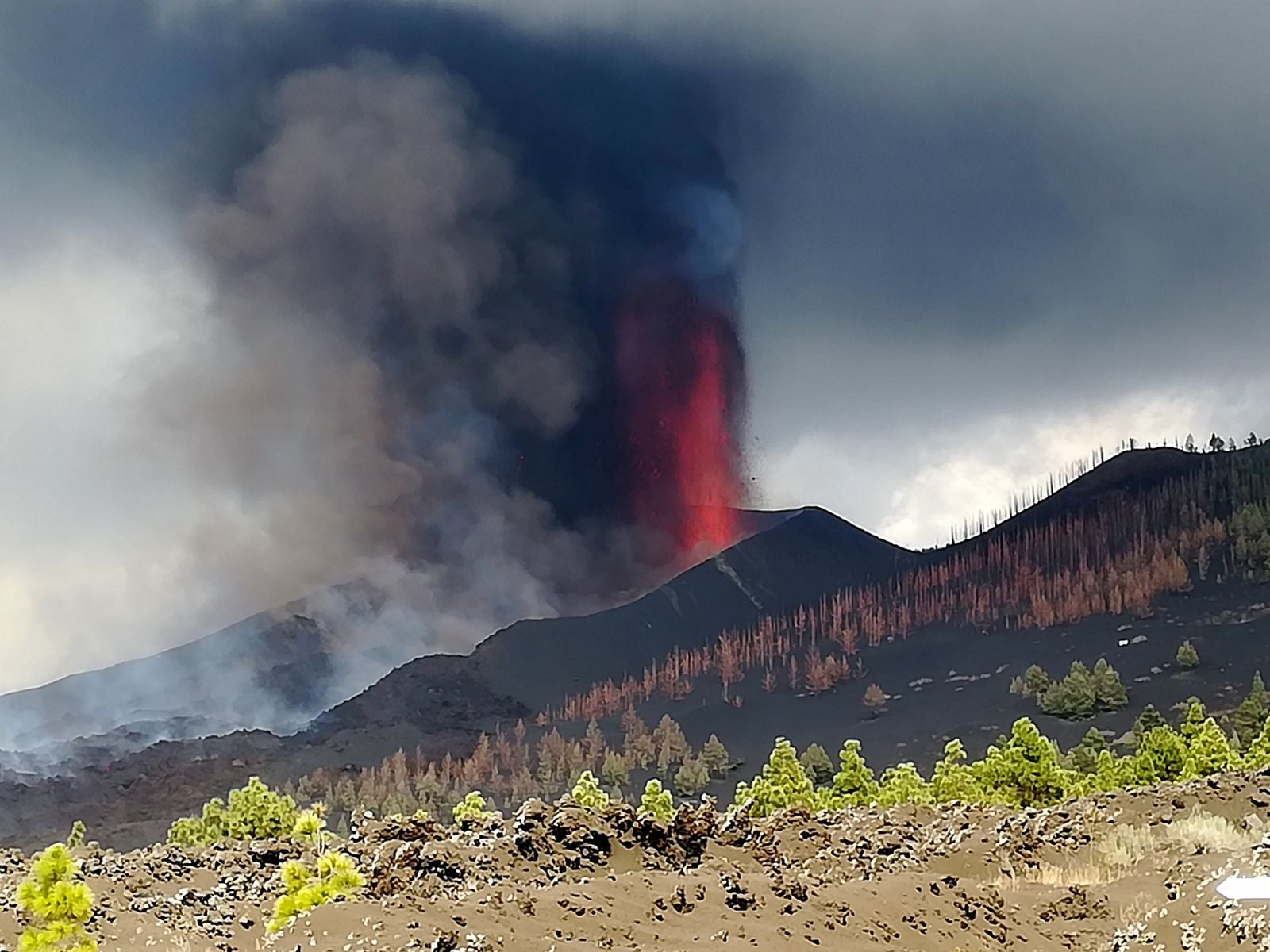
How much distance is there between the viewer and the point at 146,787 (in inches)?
4505

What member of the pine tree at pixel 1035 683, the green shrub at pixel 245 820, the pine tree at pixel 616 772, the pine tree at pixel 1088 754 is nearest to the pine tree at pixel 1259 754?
the pine tree at pixel 1088 754

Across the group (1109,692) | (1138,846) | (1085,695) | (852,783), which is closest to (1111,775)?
(852,783)

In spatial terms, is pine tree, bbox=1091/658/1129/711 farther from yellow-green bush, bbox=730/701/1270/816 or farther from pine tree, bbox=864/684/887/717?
yellow-green bush, bbox=730/701/1270/816

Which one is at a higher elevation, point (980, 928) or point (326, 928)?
point (326, 928)

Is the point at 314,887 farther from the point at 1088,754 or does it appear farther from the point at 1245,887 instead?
the point at 1088,754

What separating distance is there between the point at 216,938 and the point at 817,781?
7716cm

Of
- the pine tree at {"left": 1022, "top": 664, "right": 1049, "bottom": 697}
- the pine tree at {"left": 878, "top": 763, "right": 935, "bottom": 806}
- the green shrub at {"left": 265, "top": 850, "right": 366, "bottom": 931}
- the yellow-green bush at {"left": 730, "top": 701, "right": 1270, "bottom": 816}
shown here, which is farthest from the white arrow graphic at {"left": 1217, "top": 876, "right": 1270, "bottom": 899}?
the pine tree at {"left": 1022, "top": 664, "right": 1049, "bottom": 697}

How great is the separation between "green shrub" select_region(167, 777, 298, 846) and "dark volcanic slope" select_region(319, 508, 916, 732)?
91.8 m

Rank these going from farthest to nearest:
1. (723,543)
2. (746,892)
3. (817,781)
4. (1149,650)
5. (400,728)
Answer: (723,543) < (400,728) < (1149,650) < (817,781) < (746,892)

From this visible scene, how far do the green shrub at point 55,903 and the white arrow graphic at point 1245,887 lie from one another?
1078 centimetres

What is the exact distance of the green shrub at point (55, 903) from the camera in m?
9.41

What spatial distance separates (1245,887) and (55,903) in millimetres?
11505

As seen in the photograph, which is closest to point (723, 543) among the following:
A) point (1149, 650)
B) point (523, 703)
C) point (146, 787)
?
point (523, 703)

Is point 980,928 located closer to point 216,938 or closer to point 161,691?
point 216,938
